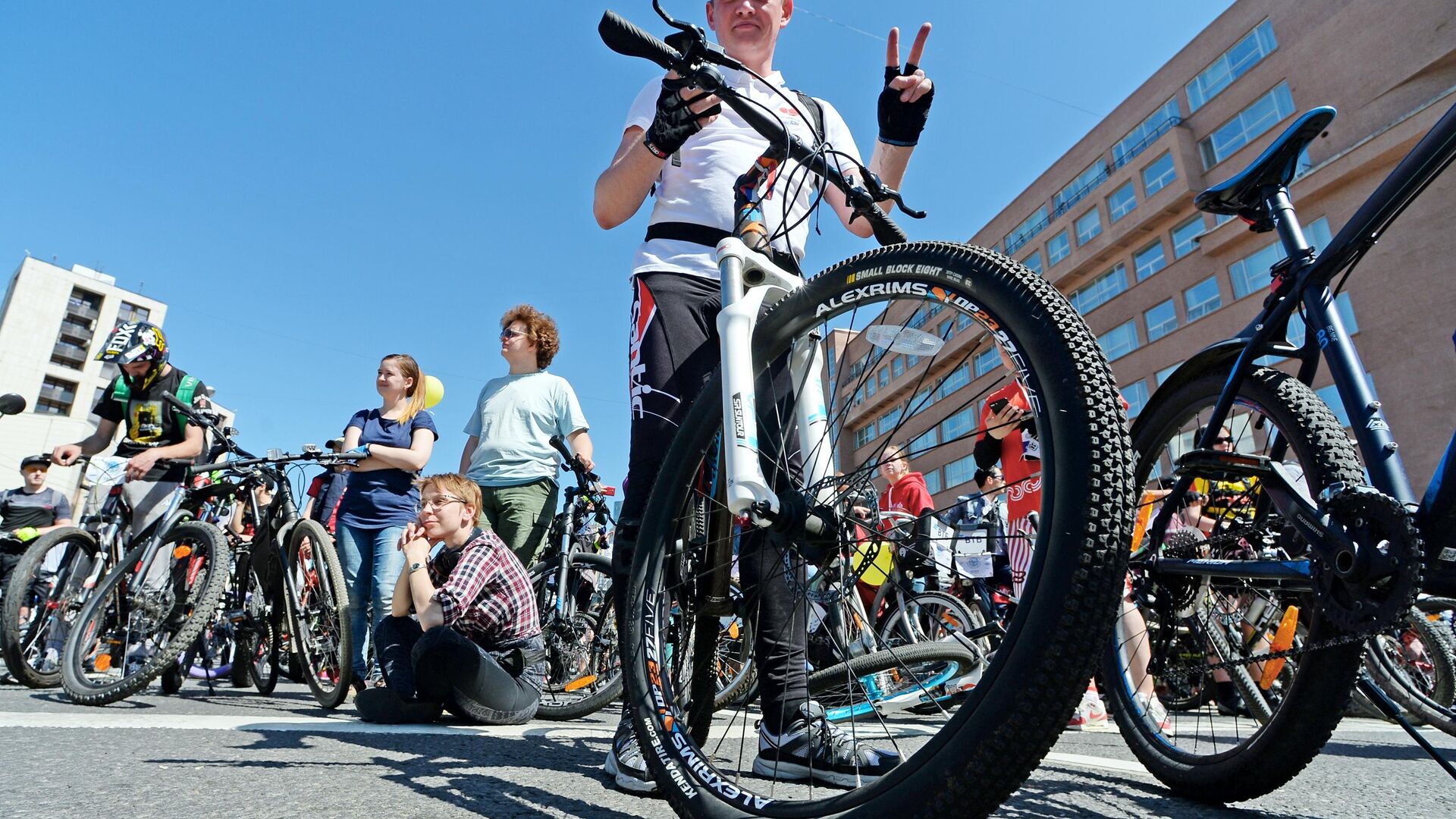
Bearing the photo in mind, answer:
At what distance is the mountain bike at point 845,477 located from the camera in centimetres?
90

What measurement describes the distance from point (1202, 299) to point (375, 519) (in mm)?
27450

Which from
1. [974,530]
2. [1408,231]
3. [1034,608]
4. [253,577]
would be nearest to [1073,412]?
[1034,608]

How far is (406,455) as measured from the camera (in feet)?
14.7

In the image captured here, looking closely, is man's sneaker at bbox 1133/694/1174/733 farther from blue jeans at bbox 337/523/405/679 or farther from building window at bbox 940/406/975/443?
blue jeans at bbox 337/523/405/679

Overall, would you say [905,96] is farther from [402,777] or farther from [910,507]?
[910,507]

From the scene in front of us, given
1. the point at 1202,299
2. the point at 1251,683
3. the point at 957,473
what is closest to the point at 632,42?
the point at 1251,683

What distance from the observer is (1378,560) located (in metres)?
1.37

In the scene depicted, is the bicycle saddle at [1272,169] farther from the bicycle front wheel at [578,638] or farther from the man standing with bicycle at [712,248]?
the bicycle front wheel at [578,638]

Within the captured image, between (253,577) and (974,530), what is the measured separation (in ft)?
13.0

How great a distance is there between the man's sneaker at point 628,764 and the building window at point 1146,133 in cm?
3186

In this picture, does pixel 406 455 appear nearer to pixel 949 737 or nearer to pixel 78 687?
pixel 78 687

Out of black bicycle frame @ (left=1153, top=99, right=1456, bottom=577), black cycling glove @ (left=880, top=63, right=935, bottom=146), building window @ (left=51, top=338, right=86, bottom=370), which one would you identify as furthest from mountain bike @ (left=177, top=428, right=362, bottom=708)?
building window @ (left=51, top=338, right=86, bottom=370)

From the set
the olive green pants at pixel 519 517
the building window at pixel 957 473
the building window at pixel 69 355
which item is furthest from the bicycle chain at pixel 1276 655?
the building window at pixel 69 355

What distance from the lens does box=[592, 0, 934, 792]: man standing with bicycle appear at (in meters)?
1.76
